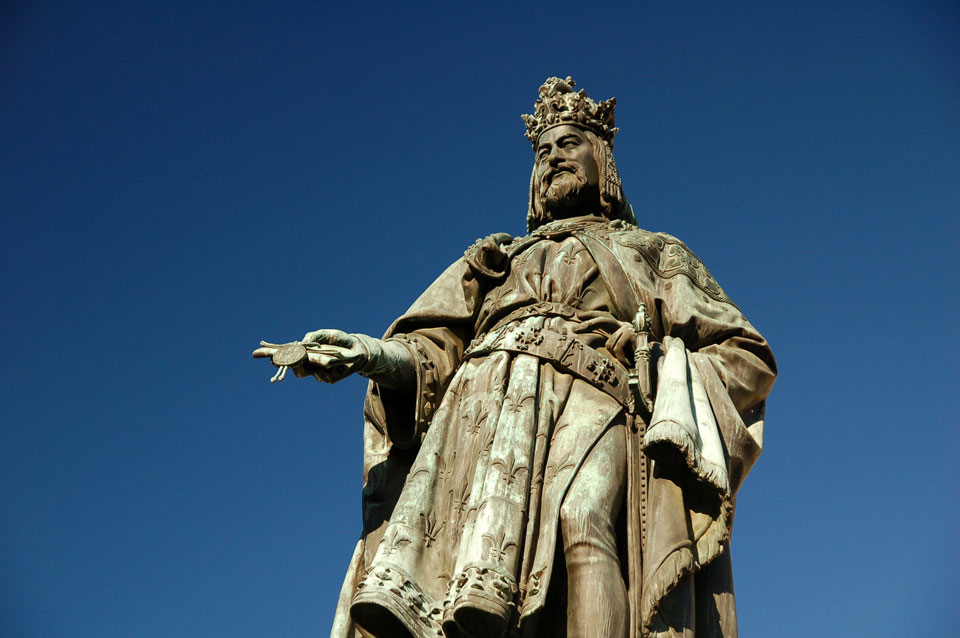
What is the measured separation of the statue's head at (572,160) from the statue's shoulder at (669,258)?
0.69m

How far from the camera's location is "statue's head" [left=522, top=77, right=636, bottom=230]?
11.1 metres

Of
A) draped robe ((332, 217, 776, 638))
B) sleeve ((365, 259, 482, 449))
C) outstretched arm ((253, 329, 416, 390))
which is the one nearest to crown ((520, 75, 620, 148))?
draped robe ((332, 217, 776, 638))

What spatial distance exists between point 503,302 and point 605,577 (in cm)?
283

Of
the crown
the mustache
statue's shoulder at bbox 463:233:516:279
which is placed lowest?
statue's shoulder at bbox 463:233:516:279

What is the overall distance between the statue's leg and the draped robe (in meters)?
0.10

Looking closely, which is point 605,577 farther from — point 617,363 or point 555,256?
point 555,256

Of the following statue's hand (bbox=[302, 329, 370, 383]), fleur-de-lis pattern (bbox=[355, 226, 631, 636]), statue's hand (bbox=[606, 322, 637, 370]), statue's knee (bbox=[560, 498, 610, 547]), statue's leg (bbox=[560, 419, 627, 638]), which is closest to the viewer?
statue's leg (bbox=[560, 419, 627, 638])

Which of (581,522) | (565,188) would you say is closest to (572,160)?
(565,188)

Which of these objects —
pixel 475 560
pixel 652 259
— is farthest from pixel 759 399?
pixel 475 560

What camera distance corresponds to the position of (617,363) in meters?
9.23

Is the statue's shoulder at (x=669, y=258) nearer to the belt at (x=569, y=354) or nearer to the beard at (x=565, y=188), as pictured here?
the beard at (x=565, y=188)

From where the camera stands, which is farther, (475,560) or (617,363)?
(617,363)

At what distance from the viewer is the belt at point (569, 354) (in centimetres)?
901

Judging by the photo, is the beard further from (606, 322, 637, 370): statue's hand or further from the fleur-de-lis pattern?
(606, 322, 637, 370): statue's hand
